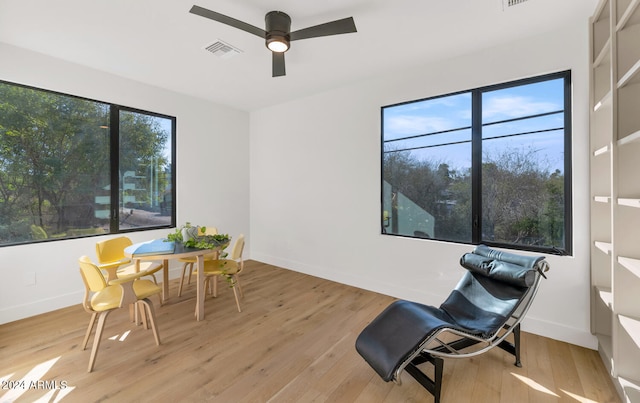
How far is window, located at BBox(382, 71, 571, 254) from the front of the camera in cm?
265

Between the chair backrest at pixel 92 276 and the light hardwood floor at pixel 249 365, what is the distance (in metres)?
0.63

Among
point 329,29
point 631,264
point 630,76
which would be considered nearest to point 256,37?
point 329,29

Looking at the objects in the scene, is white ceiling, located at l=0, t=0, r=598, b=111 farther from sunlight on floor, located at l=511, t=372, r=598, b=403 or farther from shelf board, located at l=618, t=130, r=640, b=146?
sunlight on floor, located at l=511, t=372, r=598, b=403

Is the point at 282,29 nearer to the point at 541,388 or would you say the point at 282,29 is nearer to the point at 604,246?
the point at 604,246

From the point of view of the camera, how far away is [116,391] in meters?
1.89

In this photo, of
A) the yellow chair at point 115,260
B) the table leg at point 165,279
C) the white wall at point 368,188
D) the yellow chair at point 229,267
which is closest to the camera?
the white wall at point 368,188

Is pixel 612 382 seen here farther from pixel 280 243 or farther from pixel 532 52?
pixel 280 243

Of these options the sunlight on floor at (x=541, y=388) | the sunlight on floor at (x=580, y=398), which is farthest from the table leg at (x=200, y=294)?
the sunlight on floor at (x=580, y=398)

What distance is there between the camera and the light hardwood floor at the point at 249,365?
1.87m

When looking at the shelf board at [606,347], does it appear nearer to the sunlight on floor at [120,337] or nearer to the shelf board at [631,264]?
the shelf board at [631,264]

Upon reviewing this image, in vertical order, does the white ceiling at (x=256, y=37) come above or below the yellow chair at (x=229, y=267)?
above

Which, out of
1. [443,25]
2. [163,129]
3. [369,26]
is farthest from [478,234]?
[163,129]

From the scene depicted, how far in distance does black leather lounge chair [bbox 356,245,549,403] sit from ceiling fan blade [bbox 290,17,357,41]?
2.25 meters

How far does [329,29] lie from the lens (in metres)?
2.24
